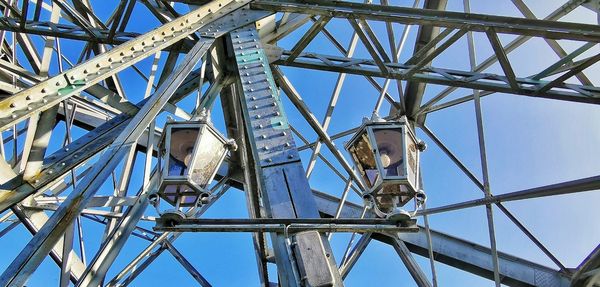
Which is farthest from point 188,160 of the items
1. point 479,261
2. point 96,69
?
point 479,261

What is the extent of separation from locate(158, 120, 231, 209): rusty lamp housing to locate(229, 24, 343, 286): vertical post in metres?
0.35

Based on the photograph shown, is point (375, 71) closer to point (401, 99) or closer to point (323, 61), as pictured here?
point (323, 61)

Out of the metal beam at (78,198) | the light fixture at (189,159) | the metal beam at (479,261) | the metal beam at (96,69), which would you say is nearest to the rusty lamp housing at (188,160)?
the light fixture at (189,159)

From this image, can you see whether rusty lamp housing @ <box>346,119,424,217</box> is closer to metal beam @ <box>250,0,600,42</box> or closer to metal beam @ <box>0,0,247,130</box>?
metal beam @ <box>0,0,247,130</box>

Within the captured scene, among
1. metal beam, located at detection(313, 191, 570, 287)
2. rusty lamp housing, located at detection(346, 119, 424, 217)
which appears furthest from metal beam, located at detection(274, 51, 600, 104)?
metal beam, located at detection(313, 191, 570, 287)

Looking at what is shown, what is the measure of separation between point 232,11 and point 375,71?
1.73 meters

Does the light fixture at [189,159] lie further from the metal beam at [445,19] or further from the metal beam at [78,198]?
the metal beam at [445,19]

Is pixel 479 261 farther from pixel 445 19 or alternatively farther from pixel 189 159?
pixel 189 159

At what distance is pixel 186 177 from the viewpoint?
135 inches

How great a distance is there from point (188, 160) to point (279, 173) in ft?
1.93

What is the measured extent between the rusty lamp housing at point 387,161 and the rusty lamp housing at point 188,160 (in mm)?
868

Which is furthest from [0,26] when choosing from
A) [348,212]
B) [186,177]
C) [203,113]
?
[348,212]

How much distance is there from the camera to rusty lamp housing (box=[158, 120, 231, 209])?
3.45m

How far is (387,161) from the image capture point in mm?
3547
